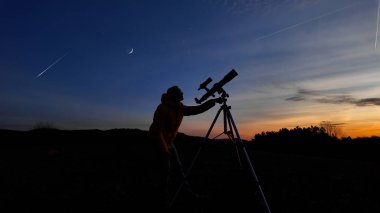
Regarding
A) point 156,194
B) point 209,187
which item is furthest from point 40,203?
point 209,187

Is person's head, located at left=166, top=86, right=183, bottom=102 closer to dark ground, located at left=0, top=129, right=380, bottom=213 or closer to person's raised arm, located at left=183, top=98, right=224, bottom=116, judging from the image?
person's raised arm, located at left=183, top=98, right=224, bottom=116

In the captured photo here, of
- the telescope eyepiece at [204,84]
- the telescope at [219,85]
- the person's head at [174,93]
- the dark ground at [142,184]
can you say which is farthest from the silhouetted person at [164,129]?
the dark ground at [142,184]

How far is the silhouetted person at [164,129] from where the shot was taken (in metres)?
5.37

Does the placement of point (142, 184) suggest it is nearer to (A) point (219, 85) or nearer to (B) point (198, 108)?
(B) point (198, 108)

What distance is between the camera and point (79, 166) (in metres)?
10.1

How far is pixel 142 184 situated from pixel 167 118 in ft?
10.0

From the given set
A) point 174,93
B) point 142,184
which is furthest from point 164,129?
point 142,184

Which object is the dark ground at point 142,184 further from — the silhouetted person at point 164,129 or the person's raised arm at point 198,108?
the person's raised arm at point 198,108

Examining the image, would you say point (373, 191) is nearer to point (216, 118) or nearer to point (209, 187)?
point (209, 187)

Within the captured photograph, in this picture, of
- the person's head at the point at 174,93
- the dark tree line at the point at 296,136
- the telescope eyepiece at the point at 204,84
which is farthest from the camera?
the dark tree line at the point at 296,136

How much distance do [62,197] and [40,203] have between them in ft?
1.69

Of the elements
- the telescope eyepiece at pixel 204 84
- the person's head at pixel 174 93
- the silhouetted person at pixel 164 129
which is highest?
the telescope eyepiece at pixel 204 84

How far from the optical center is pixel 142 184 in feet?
25.5

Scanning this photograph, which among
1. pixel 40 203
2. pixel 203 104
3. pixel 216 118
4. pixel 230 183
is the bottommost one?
pixel 40 203
